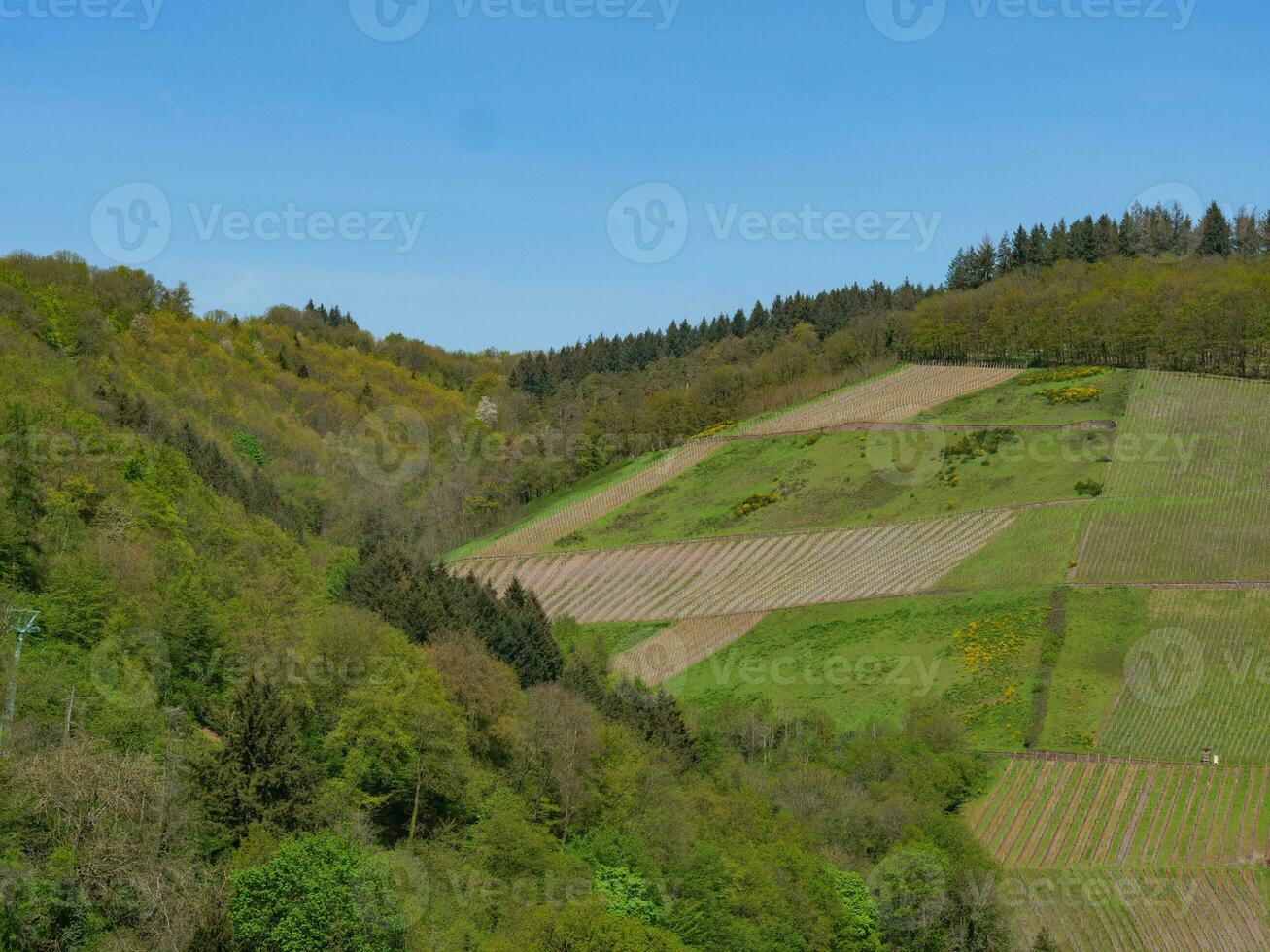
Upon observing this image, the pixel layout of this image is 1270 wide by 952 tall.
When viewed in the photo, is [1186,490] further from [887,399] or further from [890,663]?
[887,399]

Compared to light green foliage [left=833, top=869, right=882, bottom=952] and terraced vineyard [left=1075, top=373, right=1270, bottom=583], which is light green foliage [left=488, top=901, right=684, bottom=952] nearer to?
light green foliage [left=833, top=869, right=882, bottom=952]

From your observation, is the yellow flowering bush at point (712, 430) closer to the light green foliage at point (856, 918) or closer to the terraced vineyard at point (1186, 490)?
the terraced vineyard at point (1186, 490)

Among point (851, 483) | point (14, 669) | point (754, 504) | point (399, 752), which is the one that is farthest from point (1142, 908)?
point (754, 504)

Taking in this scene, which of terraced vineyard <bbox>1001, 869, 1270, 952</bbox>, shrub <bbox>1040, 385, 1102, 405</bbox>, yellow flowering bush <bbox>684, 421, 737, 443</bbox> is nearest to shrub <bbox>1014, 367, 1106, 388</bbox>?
shrub <bbox>1040, 385, 1102, 405</bbox>

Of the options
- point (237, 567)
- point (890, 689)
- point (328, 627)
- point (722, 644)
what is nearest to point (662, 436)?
point (722, 644)

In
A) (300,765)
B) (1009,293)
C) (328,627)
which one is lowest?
(300,765)

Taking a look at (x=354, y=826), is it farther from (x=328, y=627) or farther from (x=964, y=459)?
(x=964, y=459)

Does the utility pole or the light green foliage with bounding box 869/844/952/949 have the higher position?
the utility pole
